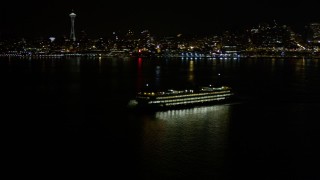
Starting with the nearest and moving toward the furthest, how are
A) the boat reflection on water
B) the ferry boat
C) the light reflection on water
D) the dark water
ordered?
the dark water
the light reflection on water
the boat reflection on water
the ferry boat

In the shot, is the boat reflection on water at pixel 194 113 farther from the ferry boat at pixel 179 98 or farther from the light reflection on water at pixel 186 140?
the ferry boat at pixel 179 98

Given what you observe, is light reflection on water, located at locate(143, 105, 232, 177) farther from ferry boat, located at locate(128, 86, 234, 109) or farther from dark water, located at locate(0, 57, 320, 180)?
ferry boat, located at locate(128, 86, 234, 109)

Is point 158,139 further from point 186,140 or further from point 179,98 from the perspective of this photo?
point 179,98

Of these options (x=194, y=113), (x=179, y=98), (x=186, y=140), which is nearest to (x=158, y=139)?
(x=186, y=140)

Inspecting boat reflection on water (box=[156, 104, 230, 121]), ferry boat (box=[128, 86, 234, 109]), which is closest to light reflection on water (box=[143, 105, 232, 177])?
boat reflection on water (box=[156, 104, 230, 121])

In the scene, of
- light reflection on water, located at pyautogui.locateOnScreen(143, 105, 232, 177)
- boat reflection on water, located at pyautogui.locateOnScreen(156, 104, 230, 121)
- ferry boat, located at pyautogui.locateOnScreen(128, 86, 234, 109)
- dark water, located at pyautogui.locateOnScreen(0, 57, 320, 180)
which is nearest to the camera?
dark water, located at pyautogui.locateOnScreen(0, 57, 320, 180)

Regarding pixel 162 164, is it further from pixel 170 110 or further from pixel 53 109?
pixel 53 109

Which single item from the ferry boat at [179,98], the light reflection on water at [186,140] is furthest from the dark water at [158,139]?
the ferry boat at [179,98]

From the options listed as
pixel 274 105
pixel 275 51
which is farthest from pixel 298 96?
pixel 275 51
